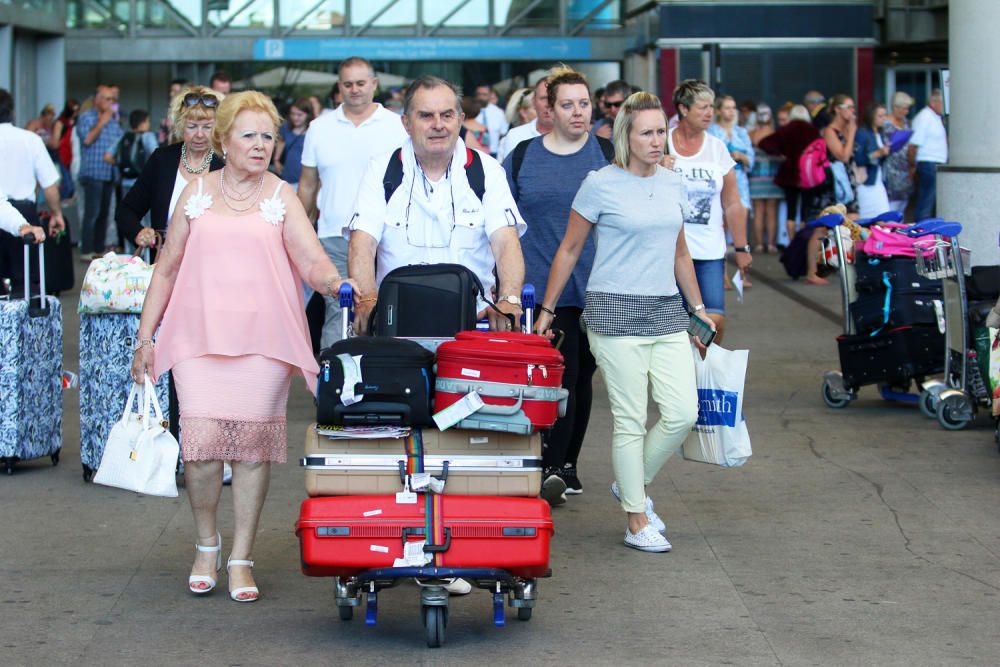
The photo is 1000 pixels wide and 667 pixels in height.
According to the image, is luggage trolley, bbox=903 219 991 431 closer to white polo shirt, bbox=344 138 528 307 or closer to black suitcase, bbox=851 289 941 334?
black suitcase, bbox=851 289 941 334

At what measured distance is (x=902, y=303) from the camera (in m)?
9.99

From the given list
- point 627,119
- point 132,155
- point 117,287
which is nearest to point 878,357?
point 627,119

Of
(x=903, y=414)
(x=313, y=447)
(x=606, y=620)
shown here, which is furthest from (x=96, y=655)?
(x=903, y=414)

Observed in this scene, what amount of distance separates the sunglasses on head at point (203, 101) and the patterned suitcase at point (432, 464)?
3085mm

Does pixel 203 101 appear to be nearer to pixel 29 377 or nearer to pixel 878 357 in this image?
pixel 29 377

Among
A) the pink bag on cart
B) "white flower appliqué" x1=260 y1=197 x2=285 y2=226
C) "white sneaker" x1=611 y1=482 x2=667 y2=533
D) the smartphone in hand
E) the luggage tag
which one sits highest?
"white flower appliqué" x1=260 y1=197 x2=285 y2=226

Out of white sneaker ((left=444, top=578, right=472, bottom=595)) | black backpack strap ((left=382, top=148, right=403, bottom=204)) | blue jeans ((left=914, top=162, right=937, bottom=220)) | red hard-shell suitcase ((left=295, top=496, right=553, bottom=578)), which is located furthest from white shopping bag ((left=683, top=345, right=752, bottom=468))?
blue jeans ((left=914, top=162, right=937, bottom=220))

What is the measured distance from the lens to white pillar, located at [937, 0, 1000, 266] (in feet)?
38.9

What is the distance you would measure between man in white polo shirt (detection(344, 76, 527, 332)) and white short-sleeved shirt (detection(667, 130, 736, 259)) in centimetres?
268

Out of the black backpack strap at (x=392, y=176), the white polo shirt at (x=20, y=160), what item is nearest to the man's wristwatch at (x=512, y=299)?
the black backpack strap at (x=392, y=176)

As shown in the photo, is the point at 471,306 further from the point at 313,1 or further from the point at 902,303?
the point at 313,1

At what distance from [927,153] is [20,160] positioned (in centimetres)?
1138

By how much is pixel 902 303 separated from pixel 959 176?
8.17 feet

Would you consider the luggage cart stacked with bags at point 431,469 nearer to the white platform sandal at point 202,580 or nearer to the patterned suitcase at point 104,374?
the white platform sandal at point 202,580
